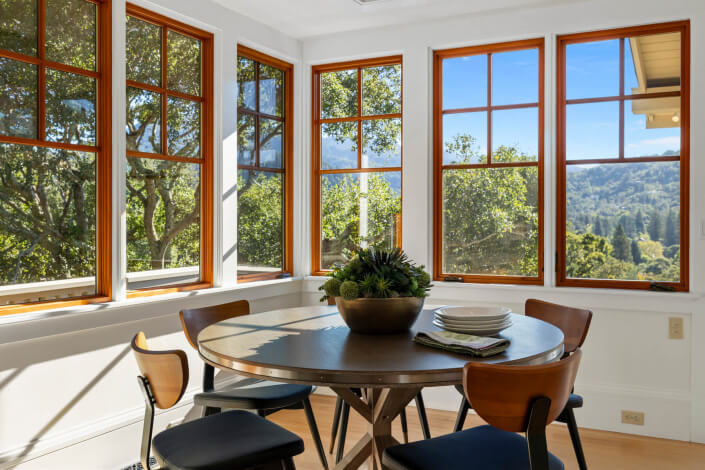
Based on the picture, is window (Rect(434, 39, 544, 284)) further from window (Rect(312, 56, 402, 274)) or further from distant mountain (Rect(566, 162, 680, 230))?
window (Rect(312, 56, 402, 274))

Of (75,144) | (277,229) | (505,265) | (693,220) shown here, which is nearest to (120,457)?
(75,144)

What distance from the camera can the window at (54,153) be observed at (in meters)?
2.78

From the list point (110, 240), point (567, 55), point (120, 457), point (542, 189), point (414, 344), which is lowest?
point (120, 457)

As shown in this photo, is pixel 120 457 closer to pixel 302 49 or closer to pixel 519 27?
pixel 302 49

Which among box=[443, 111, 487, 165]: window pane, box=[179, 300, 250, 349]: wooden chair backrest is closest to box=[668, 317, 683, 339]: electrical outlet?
box=[443, 111, 487, 165]: window pane

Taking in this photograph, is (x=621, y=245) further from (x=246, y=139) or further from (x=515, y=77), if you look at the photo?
(x=246, y=139)

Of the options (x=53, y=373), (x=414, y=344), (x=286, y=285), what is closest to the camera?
(x=414, y=344)

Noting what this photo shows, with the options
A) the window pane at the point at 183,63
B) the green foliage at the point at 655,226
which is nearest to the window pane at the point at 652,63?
the green foliage at the point at 655,226

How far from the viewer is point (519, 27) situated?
4078mm

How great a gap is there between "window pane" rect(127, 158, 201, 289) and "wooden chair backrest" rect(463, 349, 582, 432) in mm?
2413

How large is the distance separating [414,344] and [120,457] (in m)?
2.12

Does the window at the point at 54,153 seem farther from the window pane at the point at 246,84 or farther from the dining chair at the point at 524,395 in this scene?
the dining chair at the point at 524,395

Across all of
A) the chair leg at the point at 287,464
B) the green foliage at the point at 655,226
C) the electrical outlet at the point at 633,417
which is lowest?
the electrical outlet at the point at 633,417

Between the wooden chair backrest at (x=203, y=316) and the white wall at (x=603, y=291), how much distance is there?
172 cm
